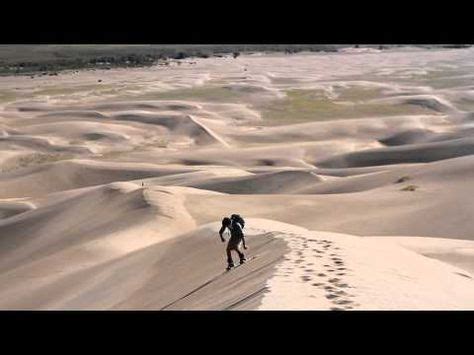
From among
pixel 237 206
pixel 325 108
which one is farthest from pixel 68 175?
pixel 325 108

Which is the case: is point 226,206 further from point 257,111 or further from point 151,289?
point 257,111

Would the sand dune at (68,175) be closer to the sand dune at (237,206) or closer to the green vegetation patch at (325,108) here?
the sand dune at (237,206)

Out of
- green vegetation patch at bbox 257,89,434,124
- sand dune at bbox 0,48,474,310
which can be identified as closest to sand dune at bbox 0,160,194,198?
sand dune at bbox 0,48,474,310

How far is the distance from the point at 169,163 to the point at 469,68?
76.4 metres

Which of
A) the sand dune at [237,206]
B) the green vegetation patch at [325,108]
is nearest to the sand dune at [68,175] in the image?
the sand dune at [237,206]

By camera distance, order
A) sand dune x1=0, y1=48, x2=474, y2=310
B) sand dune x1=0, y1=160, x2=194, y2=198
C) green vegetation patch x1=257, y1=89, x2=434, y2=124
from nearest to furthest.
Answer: sand dune x1=0, y1=48, x2=474, y2=310 < sand dune x1=0, y1=160, x2=194, y2=198 < green vegetation patch x1=257, y1=89, x2=434, y2=124

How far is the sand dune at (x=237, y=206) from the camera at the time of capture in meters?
9.06

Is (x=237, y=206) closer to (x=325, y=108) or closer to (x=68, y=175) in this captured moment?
(x=68, y=175)

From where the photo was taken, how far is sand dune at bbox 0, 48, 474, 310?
29.7 feet

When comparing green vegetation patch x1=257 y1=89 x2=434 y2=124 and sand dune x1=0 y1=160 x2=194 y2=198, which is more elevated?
green vegetation patch x1=257 y1=89 x2=434 y2=124

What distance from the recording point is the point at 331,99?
67.2 metres

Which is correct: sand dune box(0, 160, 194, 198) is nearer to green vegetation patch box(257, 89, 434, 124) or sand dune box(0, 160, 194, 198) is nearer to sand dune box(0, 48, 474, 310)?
sand dune box(0, 48, 474, 310)

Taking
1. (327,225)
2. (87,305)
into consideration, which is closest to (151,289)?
(87,305)
